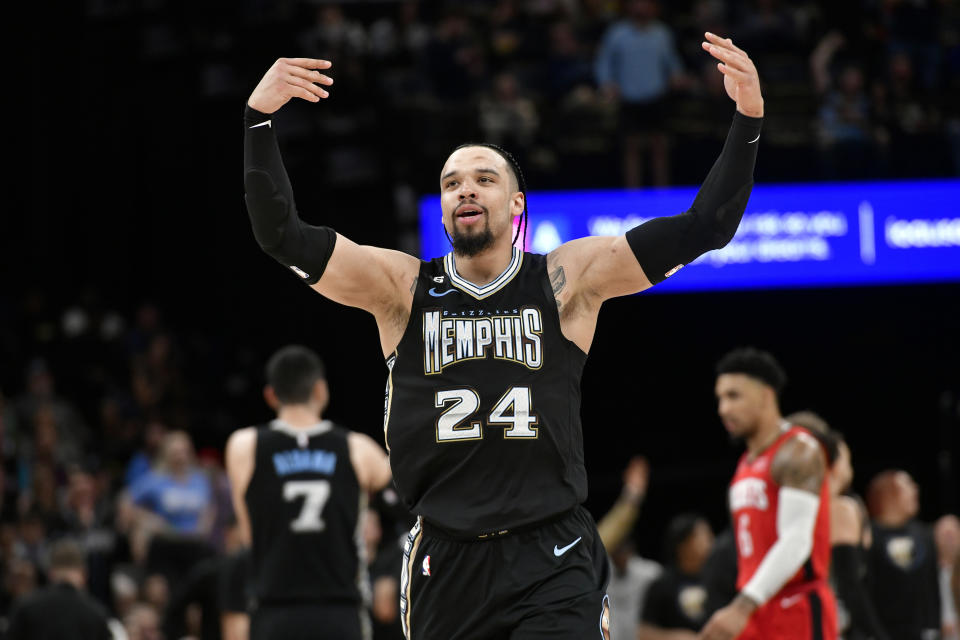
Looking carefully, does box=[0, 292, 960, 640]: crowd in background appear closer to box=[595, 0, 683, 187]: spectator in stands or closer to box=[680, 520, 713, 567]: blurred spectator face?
box=[680, 520, 713, 567]: blurred spectator face

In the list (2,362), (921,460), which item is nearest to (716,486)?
(921,460)

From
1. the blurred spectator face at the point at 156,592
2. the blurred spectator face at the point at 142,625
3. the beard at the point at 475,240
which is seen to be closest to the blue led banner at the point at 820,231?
the blurred spectator face at the point at 156,592

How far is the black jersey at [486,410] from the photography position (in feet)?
13.1

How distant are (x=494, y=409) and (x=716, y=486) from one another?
13.2 meters

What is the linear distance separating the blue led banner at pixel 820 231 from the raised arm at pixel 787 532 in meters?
8.28

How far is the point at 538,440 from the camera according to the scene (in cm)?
400

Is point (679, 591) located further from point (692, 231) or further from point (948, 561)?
point (692, 231)

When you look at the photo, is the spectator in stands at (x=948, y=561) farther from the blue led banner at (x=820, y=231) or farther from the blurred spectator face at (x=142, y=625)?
the blurred spectator face at (x=142, y=625)

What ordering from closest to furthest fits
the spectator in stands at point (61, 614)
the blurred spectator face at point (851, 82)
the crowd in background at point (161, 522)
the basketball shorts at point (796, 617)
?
the basketball shorts at point (796, 617)
the spectator in stands at point (61, 614)
the crowd in background at point (161, 522)
the blurred spectator face at point (851, 82)

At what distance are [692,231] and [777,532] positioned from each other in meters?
2.27

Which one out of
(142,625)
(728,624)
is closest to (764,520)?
(728,624)

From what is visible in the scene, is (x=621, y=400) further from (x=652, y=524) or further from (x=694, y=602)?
(x=694, y=602)

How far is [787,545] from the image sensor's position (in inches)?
225

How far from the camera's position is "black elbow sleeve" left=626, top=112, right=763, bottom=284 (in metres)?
4.04
